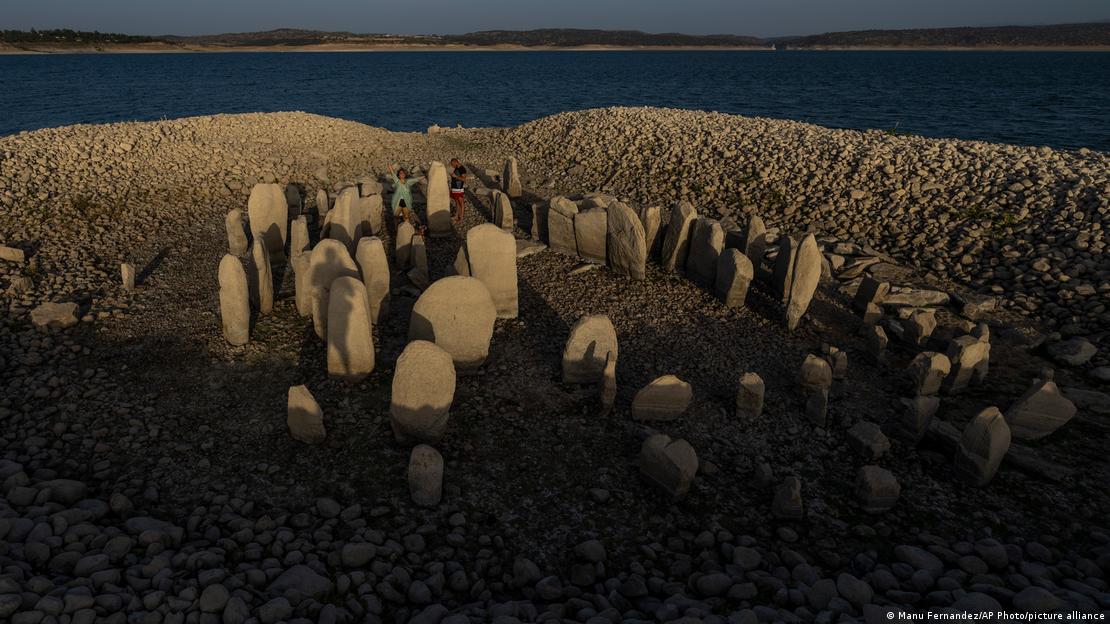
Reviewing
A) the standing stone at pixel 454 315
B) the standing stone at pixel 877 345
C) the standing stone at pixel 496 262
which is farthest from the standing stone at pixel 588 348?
the standing stone at pixel 877 345

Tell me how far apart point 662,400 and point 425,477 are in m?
2.89

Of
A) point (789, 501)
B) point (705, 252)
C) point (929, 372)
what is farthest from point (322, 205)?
point (929, 372)

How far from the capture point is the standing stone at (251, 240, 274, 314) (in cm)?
958

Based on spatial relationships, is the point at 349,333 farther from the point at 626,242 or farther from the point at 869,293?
the point at 869,293

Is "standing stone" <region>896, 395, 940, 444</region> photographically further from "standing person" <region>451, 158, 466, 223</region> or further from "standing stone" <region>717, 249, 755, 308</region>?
"standing person" <region>451, 158, 466, 223</region>

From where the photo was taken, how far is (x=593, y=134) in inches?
818

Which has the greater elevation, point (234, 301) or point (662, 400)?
point (234, 301)

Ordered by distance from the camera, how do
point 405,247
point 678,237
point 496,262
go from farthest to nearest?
point 405,247
point 678,237
point 496,262

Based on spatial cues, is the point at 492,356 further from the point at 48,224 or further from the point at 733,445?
the point at 48,224

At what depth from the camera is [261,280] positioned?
9.58 metres

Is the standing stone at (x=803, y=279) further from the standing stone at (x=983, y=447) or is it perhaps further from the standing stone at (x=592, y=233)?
the standing stone at (x=592, y=233)

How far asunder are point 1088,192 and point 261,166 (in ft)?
63.9

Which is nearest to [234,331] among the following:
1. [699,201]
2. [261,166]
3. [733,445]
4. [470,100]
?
[733,445]

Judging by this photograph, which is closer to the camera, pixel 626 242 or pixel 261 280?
pixel 261 280
